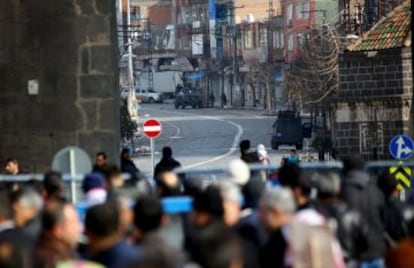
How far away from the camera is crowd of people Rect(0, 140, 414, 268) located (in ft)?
28.9

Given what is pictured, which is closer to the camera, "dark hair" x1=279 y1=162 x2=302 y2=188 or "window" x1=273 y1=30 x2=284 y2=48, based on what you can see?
"dark hair" x1=279 y1=162 x2=302 y2=188

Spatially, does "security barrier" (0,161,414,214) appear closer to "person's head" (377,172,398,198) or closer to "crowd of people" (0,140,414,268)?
"crowd of people" (0,140,414,268)

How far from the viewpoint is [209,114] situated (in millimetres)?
109188

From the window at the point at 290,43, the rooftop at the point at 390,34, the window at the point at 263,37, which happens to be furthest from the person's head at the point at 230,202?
the window at the point at 263,37

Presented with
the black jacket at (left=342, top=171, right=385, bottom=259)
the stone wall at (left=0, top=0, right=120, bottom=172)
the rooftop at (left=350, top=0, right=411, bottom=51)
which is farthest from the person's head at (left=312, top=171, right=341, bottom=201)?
the rooftop at (left=350, top=0, right=411, bottom=51)

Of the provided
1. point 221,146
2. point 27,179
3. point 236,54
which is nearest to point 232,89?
point 236,54

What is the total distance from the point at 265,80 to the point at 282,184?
9888cm

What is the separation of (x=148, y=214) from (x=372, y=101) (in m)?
41.7

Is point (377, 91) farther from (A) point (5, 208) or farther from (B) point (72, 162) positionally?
(A) point (5, 208)

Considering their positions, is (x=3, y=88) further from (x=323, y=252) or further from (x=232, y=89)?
(x=232, y=89)

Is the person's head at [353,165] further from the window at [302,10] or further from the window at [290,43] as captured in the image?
the window at [290,43]

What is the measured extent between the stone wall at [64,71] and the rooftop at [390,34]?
28.1m

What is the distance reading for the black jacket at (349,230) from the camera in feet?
38.7

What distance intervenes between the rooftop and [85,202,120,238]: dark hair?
42425 millimetres
